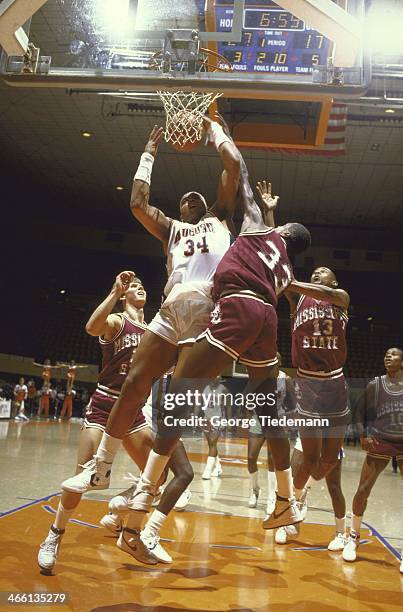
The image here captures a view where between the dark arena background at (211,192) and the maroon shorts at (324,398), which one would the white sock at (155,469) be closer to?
the dark arena background at (211,192)

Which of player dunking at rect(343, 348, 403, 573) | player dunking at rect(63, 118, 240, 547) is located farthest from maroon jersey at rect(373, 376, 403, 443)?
player dunking at rect(63, 118, 240, 547)

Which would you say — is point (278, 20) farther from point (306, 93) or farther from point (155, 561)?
point (155, 561)

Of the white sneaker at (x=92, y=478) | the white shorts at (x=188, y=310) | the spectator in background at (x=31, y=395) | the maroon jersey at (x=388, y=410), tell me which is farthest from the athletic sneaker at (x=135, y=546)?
the spectator in background at (x=31, y=395)

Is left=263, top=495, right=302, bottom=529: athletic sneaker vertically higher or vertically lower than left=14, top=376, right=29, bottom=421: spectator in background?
higher

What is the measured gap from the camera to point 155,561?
135 inches

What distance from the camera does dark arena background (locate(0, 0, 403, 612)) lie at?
3977 millimetres

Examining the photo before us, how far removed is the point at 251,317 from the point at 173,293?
0.61 metres

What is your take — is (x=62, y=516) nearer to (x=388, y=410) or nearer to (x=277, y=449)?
(x=277, y=449)

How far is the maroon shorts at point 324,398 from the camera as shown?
5.55 meters

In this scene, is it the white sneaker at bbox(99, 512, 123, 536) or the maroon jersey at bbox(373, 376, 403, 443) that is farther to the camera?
the maroon jersey at bbox(373, 376, 403, 443)

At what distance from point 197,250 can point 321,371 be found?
7.50 ft

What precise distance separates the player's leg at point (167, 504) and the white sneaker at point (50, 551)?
2.17ft

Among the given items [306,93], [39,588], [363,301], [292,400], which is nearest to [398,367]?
[292,400]

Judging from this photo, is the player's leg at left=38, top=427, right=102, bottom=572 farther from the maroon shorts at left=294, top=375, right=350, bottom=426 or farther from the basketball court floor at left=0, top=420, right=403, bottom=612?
the maroon shorts at left=294, top=375, right=350, bottom=426
